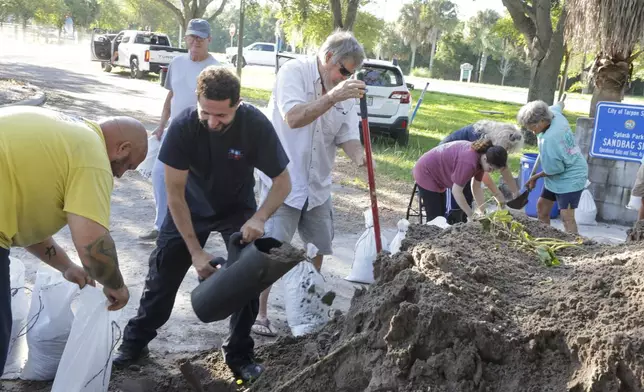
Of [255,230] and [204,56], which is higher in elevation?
[204,56]

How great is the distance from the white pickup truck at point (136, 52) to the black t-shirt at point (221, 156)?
21.4 m

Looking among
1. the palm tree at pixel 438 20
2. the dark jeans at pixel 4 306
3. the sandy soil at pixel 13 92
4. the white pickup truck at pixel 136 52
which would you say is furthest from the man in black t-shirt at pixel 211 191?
the palm tree at pixel 438 20

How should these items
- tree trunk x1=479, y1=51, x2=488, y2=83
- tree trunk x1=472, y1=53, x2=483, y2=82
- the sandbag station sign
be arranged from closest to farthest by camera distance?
1. the sandbag station sign
2. tree trunk x1=479, y1=51, x2=488, y2=83
3. tree trunk x1=472, y1=53, x2=483, y2=82

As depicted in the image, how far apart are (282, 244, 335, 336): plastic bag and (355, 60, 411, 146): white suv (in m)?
9.28

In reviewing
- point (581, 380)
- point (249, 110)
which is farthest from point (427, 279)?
point (249, 110)

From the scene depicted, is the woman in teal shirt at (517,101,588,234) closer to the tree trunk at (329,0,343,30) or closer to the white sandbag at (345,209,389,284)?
the white sandbag at (345,209,389,284)

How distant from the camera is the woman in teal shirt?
256 inches

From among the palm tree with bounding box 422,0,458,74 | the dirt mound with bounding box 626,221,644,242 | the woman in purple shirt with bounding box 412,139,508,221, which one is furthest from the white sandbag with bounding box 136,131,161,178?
the palm tree with bounding box 422,0,458,74

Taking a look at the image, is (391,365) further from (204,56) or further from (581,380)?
(204,56)

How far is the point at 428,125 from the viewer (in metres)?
18.3

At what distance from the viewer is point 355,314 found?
3262 millimetres

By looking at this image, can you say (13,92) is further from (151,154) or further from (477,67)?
(477,67)

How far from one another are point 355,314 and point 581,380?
109 cm

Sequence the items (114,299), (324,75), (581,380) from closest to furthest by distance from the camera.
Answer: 1. (581,380)
2. (114,299)
3. (324,75)
